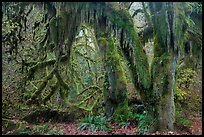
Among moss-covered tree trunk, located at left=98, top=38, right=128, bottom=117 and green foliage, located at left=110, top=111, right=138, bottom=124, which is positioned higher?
moss-covered tree trunk, located at left=98, top=38, right=128, bottom=117

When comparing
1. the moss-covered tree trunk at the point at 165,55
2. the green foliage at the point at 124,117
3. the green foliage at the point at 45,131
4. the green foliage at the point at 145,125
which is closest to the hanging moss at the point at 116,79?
the green foliage at the point at 124,117

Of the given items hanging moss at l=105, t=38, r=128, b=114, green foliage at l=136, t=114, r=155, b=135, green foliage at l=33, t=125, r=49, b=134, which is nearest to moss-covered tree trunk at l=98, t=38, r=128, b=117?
hanging moss at l=105, t=38, r=128, b=114

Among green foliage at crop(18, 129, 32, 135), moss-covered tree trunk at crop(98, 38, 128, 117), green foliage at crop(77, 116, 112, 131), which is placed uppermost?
moss-covered tree trunk at crop(98, 38, 128, 117)

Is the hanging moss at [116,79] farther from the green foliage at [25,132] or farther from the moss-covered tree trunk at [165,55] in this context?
the green foliage at [25,132]

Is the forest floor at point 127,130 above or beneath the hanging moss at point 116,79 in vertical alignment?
beneath

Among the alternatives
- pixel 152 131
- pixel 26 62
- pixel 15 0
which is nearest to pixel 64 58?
pixel 26 62

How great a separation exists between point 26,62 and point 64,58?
197cm

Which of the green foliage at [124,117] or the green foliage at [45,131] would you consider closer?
the green foliage at [45,131]

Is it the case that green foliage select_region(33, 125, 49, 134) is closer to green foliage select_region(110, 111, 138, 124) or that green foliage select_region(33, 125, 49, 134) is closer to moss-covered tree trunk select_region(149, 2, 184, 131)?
green foliage select_region(110, 111, 138, 124)

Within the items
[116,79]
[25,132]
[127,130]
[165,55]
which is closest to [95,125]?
[127,130]

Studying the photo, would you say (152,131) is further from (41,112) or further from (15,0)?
(15,0)

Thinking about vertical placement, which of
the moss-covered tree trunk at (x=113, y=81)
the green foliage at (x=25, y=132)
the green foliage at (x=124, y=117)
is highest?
the moss-covered tree trunk at (x=113, y=81)

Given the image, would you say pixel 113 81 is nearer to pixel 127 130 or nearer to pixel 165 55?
pixel 127 130

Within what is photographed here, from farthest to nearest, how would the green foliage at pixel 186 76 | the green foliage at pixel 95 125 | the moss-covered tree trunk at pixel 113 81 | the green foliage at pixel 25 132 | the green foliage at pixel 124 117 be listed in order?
the green foliage at pixel 186 76
the moss-covered tree trunk at pixel 113 81
the green foliage at pixel 124 117
the green foliage at pixel 95 125
the green foliage at pixel 25 132
